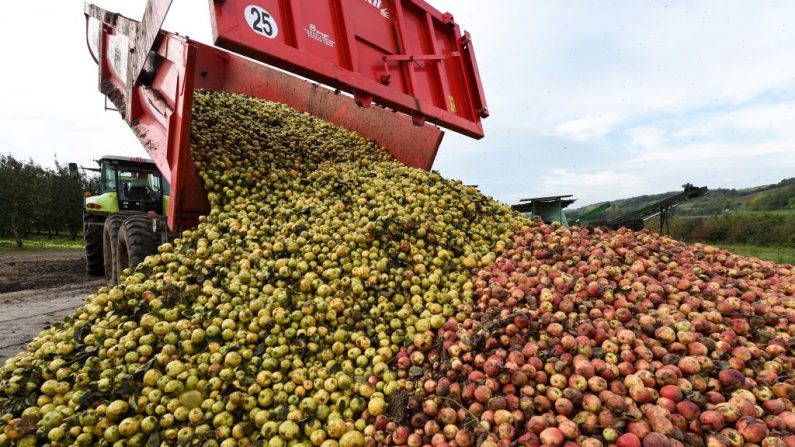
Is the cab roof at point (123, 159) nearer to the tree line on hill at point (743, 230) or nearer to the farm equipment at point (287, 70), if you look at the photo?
the farm equipment at point (287, 70)

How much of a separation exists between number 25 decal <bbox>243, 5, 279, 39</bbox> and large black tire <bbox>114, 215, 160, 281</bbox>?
2.94m

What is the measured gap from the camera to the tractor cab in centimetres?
938

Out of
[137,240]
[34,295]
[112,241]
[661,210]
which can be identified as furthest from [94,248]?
[661,210]

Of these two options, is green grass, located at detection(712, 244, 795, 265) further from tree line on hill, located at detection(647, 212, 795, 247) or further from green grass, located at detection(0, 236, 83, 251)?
green grass, located at detection(0, 236, 83, 251)

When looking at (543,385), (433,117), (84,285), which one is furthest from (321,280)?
(84,285)

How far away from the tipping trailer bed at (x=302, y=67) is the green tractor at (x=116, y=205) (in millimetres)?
1595

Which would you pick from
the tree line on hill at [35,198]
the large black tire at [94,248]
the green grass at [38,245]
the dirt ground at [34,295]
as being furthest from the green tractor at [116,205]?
the green grass at [38,245]

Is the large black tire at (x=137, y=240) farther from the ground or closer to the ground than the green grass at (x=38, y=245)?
closer to the ground

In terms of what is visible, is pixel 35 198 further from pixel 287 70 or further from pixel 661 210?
pixel 661 210

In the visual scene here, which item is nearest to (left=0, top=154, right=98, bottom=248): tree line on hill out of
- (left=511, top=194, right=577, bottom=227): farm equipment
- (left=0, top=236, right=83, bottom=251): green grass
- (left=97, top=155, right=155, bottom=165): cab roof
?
(left=0, top=236, right=83, bottom=251): green grass

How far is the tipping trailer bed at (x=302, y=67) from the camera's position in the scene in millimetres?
3545

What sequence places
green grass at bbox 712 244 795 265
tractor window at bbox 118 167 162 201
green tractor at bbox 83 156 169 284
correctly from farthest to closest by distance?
green grass at bbox 712 244 795 265
tractor window at bbox 118 167 162 201
green tractor at bbox 83 156 169 284

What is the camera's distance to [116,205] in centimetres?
932

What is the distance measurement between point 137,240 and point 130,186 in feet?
20.2
